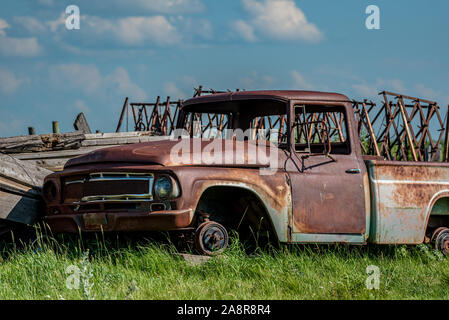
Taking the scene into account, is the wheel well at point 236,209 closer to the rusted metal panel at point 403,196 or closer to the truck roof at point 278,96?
the truck roof at point 278,96

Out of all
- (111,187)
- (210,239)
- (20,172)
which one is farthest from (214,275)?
(20,172)

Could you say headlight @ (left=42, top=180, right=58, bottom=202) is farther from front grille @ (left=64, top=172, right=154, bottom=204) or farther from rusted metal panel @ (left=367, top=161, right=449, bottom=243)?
rusted metal panel @ (left=367, top=161, right=449, bottom=243)

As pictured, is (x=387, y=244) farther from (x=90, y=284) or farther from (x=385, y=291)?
(x=90, y=284)

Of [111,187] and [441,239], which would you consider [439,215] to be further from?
[111,187]

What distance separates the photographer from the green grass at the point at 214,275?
15.8ft

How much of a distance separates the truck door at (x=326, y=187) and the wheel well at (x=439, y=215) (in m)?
1.38

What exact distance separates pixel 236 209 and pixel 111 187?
1.23 m

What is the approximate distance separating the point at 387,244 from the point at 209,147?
258 cm

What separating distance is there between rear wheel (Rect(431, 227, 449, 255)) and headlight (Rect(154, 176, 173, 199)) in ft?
10.9

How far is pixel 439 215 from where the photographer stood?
24.0 ft

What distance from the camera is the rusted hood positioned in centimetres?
552

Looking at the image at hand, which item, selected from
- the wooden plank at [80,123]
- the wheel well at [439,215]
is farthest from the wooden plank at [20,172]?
the wooden plank at [80,123]
